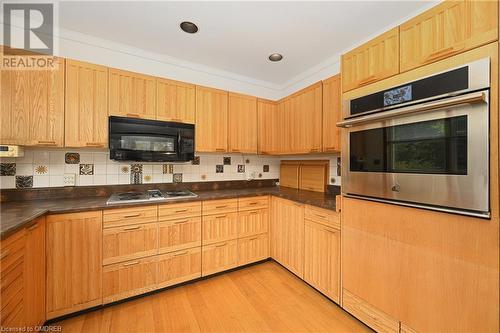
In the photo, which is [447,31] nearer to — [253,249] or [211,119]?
[211,119]

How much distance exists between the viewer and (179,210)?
2.08 metres

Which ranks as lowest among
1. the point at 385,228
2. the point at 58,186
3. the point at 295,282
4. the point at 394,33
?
the point at 295,282

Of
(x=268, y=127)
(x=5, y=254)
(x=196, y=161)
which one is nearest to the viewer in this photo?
(x=5, y=254)

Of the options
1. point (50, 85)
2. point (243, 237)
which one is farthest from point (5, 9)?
point (243, 237)

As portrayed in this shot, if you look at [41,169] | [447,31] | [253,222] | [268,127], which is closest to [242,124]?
[268,127]

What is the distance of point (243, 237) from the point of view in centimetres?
246

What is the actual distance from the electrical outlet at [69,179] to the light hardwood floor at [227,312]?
119 cm

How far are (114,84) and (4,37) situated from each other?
0.99 m

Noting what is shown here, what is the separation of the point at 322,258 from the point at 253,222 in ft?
2.88

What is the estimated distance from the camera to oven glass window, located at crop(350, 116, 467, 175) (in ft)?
3.70

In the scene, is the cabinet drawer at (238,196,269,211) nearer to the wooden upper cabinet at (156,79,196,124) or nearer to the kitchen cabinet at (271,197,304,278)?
the kitchen cabinet at (271,197,304,278)

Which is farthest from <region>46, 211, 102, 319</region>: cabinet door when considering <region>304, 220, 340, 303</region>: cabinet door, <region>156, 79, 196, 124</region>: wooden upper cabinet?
<region>304, 220, 340, 303</region>: cabinet door

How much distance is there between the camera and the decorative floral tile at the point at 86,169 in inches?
85.3

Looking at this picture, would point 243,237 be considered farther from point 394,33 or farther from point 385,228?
point 394,33
